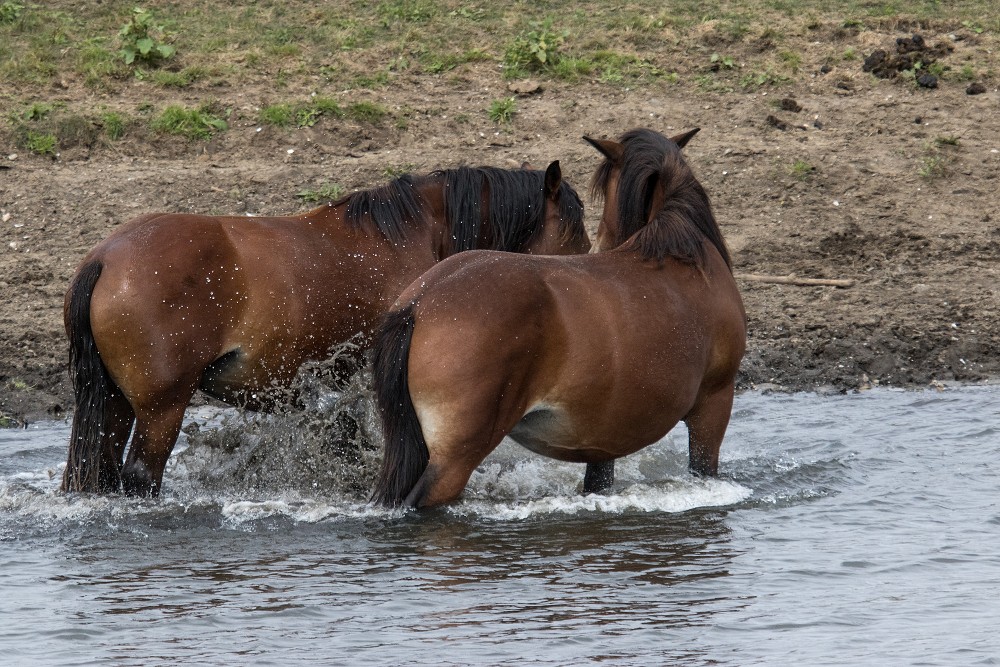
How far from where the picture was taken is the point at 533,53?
11.6m

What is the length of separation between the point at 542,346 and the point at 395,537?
957mm

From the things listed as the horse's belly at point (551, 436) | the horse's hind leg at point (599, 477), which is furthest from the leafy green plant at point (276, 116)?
the horse's belly at point (551, 436)

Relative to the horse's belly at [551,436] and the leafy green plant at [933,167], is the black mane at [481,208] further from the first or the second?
the leafy green plant at [933,167]

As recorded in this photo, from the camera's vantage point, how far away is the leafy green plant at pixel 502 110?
1096cm

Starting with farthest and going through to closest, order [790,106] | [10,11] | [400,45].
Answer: [10,11] → [400,45] → [790,106]

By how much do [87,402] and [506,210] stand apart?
2066 millimetres

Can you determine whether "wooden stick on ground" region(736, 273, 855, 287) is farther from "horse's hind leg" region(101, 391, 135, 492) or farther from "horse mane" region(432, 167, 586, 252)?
"horse's hind leg" region(101, 391, 135, 492)

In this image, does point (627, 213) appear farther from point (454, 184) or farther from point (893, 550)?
point (893, 550)

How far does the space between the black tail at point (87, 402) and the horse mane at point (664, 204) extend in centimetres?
222

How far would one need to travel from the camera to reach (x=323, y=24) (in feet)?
40.6

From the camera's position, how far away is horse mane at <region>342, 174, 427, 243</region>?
634 centimetres

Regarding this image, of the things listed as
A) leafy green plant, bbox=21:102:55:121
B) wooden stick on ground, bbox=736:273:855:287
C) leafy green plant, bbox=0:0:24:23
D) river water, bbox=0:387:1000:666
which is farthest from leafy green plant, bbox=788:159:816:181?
leafy green plant, bbox=0:0:24:23

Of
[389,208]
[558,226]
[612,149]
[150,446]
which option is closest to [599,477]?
[558,226]

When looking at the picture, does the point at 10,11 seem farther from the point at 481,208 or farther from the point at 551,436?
the point at 551,436
